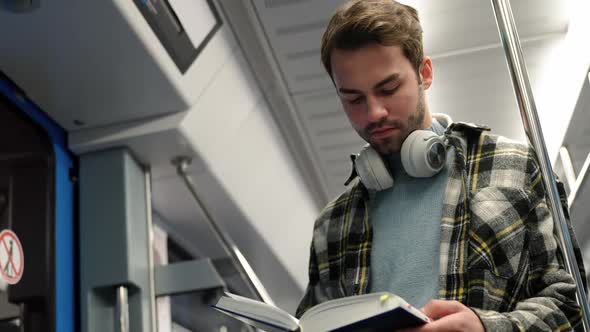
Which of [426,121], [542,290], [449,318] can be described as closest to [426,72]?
[426,121]

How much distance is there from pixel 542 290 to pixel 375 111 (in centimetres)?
55

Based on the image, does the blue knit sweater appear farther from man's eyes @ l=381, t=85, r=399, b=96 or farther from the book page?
the book page

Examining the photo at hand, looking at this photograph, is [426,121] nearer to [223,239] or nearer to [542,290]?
[542,290]

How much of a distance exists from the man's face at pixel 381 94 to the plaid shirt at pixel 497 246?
4.6 inches

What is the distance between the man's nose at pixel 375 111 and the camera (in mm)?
1851

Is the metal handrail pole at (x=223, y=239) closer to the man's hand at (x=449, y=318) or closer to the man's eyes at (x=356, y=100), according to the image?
the man's eyes at (x=356, y=100)

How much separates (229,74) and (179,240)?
1.40 m

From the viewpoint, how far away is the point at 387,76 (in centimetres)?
189

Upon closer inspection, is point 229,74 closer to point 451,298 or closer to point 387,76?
point 387,76

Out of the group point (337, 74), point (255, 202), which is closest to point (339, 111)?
point (255, 202)

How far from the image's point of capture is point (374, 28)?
1930mm

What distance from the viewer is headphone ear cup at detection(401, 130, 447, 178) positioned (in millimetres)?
1793

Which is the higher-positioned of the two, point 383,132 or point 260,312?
point 383,132

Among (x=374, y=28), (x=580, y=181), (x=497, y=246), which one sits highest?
(x=580, y=181)
